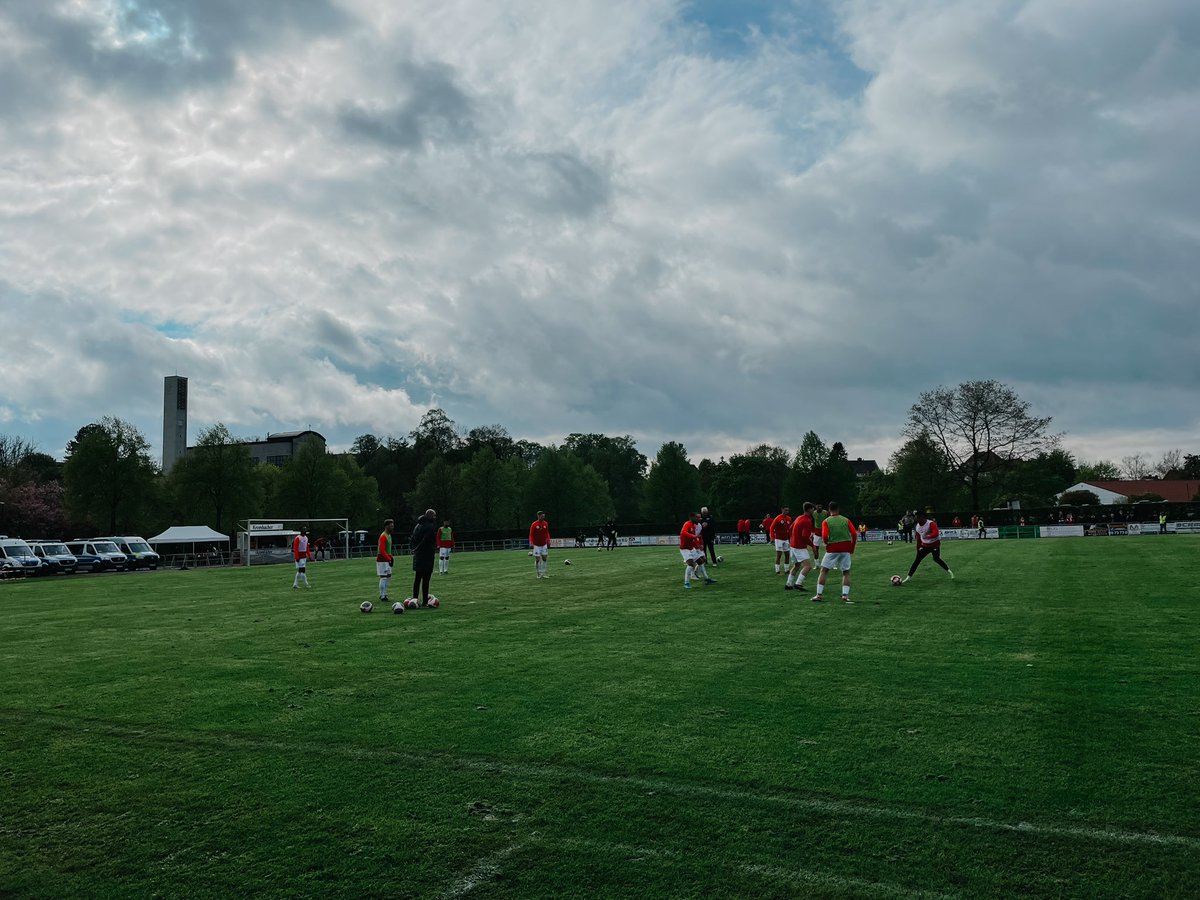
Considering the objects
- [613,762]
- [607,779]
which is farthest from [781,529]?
[607,779]

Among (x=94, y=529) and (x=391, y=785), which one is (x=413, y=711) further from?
(x=94, y=529)

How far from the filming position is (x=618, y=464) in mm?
134875

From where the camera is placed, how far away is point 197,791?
5.81 meters

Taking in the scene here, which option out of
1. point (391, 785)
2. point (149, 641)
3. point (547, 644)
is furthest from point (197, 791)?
point (149, 641)

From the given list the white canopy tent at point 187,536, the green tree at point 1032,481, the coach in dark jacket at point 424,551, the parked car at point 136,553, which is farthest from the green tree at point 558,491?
the coach in dark jacket at point 424,551

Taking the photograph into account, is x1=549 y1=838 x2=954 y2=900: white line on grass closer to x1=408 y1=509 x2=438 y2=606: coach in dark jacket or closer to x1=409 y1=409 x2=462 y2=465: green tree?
x1=408 y1=509 x2=438 y2=606: coach in dark jacket

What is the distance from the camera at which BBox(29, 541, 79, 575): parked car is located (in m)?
44.3

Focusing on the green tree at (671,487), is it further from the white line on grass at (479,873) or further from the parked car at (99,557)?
the white line on grass at (479,873)

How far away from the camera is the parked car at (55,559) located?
44281 millimetres

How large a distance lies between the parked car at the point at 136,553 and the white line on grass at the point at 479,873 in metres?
50.6

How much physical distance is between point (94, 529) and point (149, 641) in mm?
73209

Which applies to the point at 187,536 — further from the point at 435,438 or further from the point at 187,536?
the point at 435,438

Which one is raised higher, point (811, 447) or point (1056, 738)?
point (811, 447)

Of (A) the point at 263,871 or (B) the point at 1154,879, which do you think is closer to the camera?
(B) the point at 1154,879
